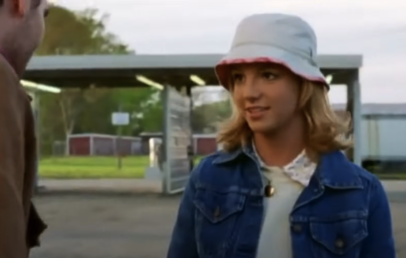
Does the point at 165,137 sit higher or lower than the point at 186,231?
lower

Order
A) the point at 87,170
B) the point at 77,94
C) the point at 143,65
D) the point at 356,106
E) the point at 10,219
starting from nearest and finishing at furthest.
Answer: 1. the point at 10,219
2. the point at 356,106
3. the point at 143,65
4. the point at 87,170
5. the point at 77,94

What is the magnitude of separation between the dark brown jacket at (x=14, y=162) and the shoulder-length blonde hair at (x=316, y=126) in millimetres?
1248

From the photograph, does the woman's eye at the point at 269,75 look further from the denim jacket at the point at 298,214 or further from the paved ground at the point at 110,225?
the paved ground at the point at 110,225

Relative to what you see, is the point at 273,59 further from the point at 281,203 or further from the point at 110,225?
the point at 110,225

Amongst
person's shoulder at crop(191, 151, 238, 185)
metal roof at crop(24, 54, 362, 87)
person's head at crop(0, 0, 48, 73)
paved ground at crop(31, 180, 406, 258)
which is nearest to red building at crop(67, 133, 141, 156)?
metal roof at crop(24, 54, 362, 87)

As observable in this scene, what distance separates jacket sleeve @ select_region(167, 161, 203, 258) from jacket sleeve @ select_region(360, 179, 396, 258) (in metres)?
0.45

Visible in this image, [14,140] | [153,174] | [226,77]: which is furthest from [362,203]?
[153,174]

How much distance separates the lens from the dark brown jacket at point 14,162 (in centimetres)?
151

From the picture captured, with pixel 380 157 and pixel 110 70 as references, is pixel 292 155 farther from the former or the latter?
pixel 380 157

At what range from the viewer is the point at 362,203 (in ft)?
9.04

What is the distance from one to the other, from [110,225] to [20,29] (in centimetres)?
1481

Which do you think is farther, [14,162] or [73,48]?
[73,48]

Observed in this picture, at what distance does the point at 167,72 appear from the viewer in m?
23.2

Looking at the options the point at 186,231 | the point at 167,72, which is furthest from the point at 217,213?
the point at 167,72
